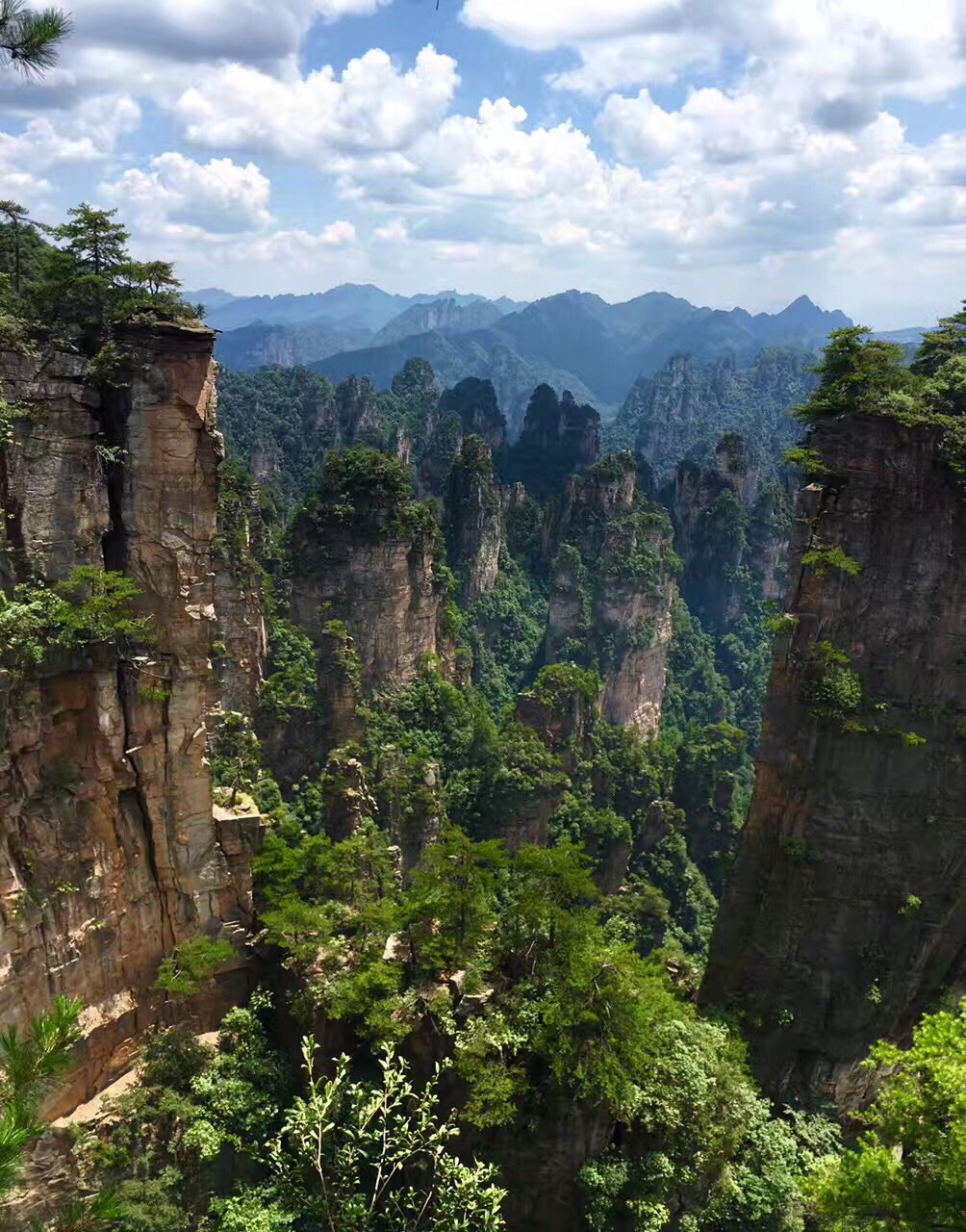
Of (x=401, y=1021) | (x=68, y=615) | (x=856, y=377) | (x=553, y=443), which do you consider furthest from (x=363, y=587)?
(x=553, y=443)

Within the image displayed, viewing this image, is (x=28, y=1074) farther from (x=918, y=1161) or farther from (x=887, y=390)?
(x=887, y=390)

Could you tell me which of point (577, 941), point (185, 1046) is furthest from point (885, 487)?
point (185, 1046)

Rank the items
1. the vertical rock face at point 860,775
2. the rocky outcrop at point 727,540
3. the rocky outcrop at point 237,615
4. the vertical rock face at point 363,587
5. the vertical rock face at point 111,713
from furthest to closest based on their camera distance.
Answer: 1. the rocky outcrop at point 727,540
2. the vertical rock face at point 363,587
3. the rocky outcrop at point 237,615
4. the vertical rock face at point 860,775
5. the vertical rock face at point 111,713

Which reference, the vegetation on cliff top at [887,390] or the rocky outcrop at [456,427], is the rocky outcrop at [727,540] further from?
the vegetation on cliff top at [887,390]

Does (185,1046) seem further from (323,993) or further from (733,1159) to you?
(733,1159)

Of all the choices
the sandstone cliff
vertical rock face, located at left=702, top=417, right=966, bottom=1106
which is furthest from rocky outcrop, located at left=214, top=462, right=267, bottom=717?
vertical rock face, located at left=702, top=417, right=966, bottom=1106

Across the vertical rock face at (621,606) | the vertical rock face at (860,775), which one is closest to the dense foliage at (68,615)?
the vertical rock face at (860,775)

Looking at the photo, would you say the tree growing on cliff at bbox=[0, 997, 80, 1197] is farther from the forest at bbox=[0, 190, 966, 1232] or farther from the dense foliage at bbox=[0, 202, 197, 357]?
the dense foliage at bbox=[0, 202, 197, 357]
